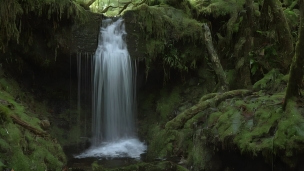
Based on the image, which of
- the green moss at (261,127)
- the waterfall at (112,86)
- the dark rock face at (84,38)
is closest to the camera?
the green moss at (261,127)

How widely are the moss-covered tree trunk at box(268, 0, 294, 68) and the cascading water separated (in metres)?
4.41

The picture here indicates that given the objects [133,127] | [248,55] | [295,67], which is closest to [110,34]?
[133,127]

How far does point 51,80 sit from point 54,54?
1.07 meters

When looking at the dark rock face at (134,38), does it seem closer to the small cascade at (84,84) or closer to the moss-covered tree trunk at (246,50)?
the small cascade at (84,84)

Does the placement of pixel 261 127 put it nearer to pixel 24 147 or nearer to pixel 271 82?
pixel 271 82

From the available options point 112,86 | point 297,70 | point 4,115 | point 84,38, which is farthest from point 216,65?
point 4,115

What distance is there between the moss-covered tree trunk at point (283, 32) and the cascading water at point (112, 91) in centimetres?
441

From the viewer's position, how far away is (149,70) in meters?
10.0

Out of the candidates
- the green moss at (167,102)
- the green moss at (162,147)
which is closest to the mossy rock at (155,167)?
the green moss at (162,147)

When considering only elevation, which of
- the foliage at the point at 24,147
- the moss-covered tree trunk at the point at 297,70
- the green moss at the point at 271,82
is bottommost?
the foliage at the point at 24,147

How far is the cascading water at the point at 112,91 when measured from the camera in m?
9.67

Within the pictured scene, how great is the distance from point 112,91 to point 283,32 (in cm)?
524

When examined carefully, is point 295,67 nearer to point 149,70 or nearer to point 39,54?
point 149,70

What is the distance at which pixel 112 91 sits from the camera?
9.81m
